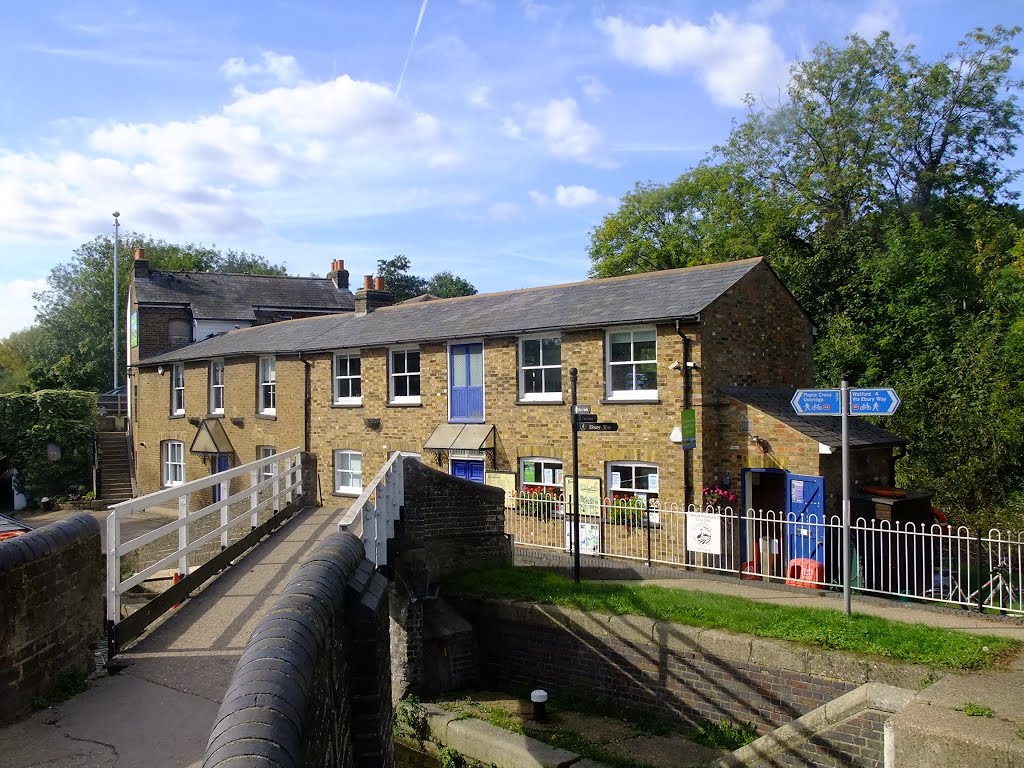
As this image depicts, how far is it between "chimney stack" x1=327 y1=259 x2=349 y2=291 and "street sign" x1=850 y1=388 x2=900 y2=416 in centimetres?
3269

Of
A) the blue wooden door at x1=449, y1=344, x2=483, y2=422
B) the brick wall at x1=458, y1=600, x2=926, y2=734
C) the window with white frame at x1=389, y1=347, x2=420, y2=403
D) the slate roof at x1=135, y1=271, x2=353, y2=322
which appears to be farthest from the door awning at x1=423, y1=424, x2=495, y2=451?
the slate roof at x1=135, y1=271, x2=353, y2=322

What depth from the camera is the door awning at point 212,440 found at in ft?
83.6

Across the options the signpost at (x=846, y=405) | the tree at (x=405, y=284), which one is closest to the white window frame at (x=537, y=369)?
the signpost at (x=846, y=405)

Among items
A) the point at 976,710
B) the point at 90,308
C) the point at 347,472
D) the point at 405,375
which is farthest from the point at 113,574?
the point at 90,308

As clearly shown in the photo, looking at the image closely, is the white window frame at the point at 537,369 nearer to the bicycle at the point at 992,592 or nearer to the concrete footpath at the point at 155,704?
the bicycle at the point at 992,592

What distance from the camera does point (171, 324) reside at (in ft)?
109

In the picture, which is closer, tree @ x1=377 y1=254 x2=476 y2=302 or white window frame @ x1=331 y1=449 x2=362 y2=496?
white window frame @ x1=331 y1=449 x2=362 y2=496

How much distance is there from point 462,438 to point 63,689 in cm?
1281

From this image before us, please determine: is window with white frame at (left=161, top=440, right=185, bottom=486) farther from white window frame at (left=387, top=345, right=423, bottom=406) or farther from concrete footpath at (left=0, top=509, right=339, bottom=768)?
concrete footpath at (left=0, top=509, right=339, bottom=768)

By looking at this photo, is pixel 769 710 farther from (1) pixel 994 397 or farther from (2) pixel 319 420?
(2) pixel 319 420

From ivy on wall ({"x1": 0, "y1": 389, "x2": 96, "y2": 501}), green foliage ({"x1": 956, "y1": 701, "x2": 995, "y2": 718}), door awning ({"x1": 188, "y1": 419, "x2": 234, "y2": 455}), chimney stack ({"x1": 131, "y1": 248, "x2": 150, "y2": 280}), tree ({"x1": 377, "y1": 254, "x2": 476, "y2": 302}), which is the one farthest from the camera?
tree ({"x1": 377, "y1": 254, "x2": 476, "y2": 302})

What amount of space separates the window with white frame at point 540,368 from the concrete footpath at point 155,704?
9722 millimetres

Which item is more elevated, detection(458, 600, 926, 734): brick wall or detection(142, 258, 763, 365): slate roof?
detection(142, 258, 763, 365): slate roof

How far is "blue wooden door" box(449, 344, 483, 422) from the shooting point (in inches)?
731
